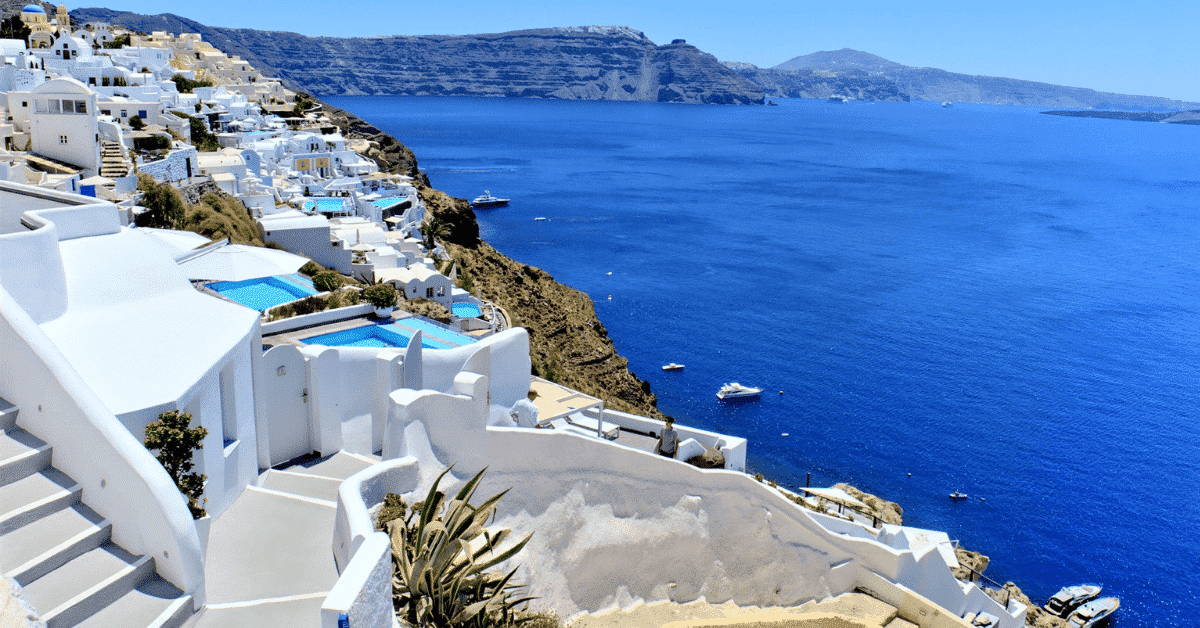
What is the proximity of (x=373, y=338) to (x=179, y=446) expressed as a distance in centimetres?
632

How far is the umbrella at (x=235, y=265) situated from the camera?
1355 cm

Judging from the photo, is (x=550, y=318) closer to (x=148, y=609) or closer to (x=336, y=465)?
(x=336, y=465)

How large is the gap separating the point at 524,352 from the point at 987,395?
3195 centimetres

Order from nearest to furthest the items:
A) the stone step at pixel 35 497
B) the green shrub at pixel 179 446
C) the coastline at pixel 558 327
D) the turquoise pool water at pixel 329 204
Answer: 1. the stone step at pixel 35 497
2. the green shrub at pixel 179 446
3. the coastline at pixel 558 327
4. the turquoise pool water at pixel 329 204

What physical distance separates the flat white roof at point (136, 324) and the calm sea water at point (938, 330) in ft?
80.1

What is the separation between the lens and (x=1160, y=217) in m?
85.2

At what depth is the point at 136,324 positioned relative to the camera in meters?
7.84

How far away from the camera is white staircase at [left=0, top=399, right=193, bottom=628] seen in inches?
193

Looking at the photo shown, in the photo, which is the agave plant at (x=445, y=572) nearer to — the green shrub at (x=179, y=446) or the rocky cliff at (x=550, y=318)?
the green shrub at (x=179, y=446)

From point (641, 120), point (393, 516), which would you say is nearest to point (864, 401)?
point (393, 516)

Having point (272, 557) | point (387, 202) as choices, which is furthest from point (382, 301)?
point (387, 202)

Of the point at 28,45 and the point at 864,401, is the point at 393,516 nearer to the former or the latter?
the point at 864,401

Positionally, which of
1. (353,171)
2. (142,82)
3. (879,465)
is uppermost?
(142,82)

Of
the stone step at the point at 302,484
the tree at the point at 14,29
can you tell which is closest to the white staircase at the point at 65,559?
the stone step at the point at 302,484
